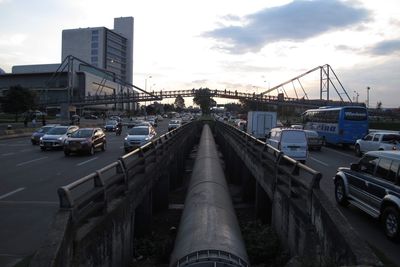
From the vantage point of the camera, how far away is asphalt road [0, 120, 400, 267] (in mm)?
9305

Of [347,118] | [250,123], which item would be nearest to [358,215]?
[347,118]

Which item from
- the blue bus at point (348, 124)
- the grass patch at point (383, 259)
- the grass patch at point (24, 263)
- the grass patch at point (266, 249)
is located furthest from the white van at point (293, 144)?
the grass patch at point (24, 263)

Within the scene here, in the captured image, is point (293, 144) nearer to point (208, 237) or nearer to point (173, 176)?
point (173, 176)

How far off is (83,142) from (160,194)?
1473cm

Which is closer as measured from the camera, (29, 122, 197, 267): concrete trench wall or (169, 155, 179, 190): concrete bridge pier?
(29, 122, 197, 267): concrete trench wall

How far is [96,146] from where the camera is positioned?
3111 cm

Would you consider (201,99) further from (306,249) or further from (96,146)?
(306,249)

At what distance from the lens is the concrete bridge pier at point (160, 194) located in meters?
15.2

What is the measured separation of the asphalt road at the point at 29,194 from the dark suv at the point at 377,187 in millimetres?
6948

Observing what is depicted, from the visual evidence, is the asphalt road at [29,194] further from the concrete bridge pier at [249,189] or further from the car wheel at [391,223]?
the car wheel at [391,223]

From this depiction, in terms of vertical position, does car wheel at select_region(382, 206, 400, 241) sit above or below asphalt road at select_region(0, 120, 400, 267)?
above

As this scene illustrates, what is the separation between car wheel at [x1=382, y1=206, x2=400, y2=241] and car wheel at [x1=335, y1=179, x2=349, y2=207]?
9.04 feet

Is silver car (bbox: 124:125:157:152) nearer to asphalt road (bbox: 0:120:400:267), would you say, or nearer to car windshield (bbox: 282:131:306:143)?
asphalt road (bbox: 0:120:400:267)

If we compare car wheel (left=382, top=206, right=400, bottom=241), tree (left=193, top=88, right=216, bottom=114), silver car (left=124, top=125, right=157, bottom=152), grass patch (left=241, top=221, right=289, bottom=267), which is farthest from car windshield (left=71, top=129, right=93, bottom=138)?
tree (left=193, top=88, right=216, bottom=114)
